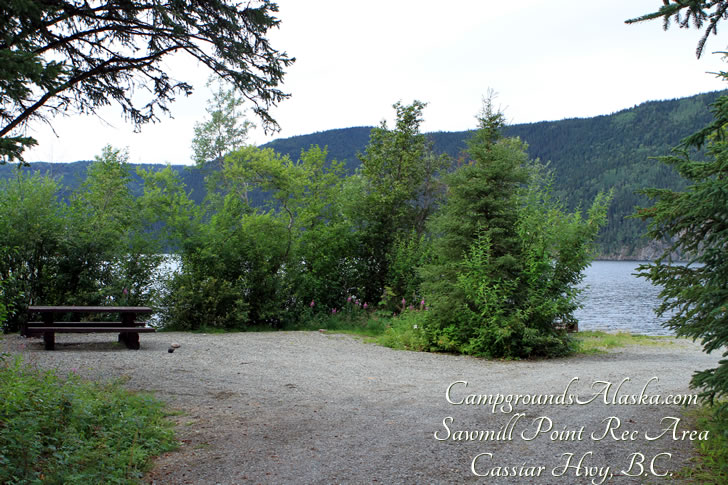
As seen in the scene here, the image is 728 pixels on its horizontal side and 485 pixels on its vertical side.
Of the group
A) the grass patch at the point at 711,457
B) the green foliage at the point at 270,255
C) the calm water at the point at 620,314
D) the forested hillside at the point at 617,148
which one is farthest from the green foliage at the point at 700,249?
the forested hillside at the point at 617,148

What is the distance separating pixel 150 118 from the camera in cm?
720

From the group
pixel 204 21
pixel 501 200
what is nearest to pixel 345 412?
pixel 204 21

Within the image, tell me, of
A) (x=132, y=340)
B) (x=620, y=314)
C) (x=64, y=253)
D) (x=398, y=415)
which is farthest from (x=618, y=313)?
(x=398, y=415)

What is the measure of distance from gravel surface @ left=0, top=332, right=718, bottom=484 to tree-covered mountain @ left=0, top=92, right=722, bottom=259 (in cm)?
6101

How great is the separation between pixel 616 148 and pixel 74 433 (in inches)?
4486

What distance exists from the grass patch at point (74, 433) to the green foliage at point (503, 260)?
19.0 feet

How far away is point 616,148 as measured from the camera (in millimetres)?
104188

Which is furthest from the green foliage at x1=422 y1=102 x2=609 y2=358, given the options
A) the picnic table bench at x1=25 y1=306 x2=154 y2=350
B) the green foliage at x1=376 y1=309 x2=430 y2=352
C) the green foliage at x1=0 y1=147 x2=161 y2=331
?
the green foliage at x1=0 y1=147 x2=161 y2=331

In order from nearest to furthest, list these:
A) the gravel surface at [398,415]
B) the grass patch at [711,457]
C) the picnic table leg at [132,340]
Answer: the grass patch at [711,457] < the gravel surface at [398,415] < the picnic table leg at [132,340]

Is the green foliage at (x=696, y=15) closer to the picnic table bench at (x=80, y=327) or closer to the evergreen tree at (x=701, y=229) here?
the evergreen tree at (x=701, y=229)

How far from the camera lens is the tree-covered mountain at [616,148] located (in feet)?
273

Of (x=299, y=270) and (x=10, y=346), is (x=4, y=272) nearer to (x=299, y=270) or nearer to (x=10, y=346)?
(x=10, y=346)

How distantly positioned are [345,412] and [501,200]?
18.2 ft

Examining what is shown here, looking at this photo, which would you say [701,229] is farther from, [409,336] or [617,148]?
[617,148]
